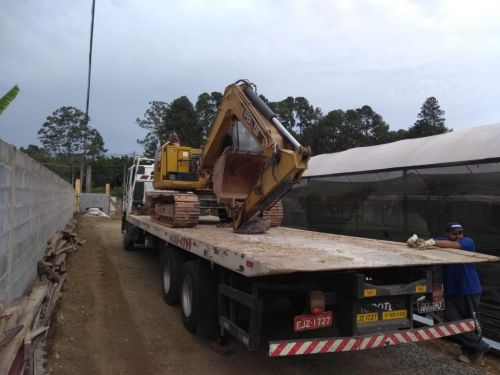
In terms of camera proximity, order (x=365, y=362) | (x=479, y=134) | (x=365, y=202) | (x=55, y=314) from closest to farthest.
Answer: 1. (x=365, y=362)
2. (x=55, y=314)
3. (x=479, y=134)
4. (x=365, y=202)

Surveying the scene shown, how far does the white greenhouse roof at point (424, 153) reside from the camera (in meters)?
9.58

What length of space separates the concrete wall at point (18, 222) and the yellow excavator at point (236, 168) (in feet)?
7.64

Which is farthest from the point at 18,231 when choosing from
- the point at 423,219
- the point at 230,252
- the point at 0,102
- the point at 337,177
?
the point at 337,177

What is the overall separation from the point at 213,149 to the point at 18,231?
4.21 m

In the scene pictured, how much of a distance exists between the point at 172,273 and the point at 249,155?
2471 millimetres

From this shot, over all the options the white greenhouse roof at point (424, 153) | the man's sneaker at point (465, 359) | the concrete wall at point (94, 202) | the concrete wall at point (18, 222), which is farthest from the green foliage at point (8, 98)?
the concrete wall at point (94, 202)

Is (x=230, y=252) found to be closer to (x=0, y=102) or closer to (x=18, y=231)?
(x=0, y=102)

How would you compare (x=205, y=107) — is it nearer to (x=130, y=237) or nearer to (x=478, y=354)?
(x=130, y=237)

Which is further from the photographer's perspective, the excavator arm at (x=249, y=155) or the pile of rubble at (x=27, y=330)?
the excavator arm at (x=249, y=155)

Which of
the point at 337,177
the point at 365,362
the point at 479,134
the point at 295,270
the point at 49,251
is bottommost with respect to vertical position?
the point at 365,362

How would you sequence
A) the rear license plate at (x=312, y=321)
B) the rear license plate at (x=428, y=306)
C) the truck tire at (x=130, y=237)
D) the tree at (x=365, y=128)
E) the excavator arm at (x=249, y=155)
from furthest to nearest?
the tree at (x=365, y=128) → the truck tire at (x=130, y=237) → the excavator arm at (x=249, y=155) → the rear license plate at (x=428, y=306) → the rear license plate at (x=312, y=321)

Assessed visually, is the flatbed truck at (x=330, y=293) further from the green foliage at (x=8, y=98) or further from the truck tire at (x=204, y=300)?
the green foliage at (x=8, y=98)

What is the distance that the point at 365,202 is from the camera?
38.3 ft

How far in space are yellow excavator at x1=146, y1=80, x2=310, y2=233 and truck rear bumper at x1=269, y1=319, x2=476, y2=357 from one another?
2604mm
